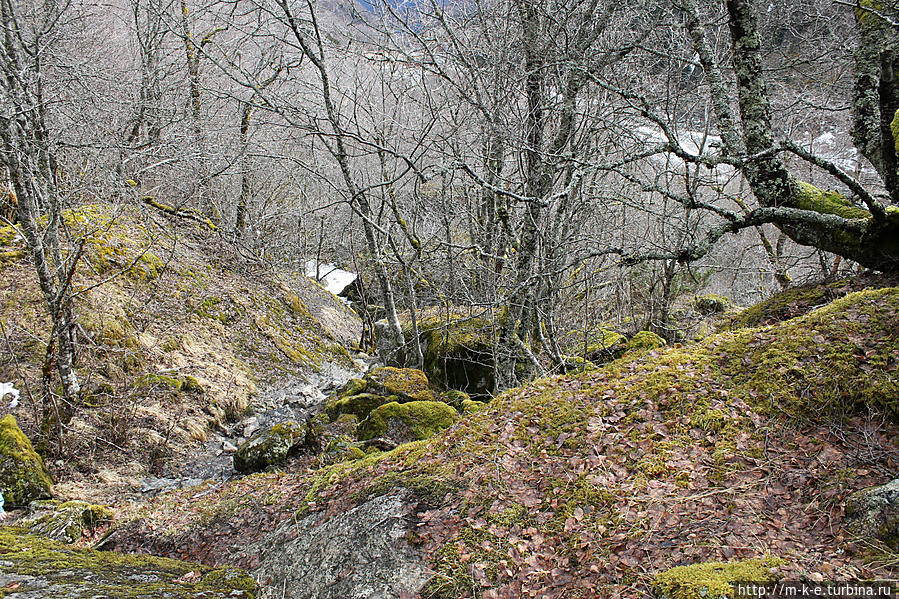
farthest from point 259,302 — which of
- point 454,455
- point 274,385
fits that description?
point 454,455

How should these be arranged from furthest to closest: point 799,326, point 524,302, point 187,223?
point 187,223, point 524,302, point 799,326

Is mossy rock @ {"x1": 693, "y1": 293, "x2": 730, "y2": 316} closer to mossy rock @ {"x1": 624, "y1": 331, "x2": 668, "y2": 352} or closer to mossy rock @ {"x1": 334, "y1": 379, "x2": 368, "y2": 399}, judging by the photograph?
mossy rock @ {"x1": 624, "y1": 331, "x2": 668, "y2": 352}

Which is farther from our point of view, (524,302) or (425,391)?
(425,391)

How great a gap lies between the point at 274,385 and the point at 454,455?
26.1 ft

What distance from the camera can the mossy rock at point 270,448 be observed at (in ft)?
21.1

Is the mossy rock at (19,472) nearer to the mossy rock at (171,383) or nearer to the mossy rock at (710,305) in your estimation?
the mossy rock at (171,383)

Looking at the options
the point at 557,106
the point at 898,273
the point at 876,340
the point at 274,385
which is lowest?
the point at 274,385

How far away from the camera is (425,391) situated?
25.6 ft

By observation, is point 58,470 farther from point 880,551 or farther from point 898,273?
point 898,273

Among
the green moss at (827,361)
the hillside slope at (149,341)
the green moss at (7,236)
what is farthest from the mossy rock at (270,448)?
the green moss at (7,236)

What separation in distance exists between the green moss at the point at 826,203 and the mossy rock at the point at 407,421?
438 centimetres

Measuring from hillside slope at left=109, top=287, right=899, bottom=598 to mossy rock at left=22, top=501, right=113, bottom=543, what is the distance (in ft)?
2.02

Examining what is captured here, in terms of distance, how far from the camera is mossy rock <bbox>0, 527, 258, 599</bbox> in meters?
2.75

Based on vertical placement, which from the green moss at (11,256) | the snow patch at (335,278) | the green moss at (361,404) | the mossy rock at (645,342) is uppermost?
the green moss at (11,256)
